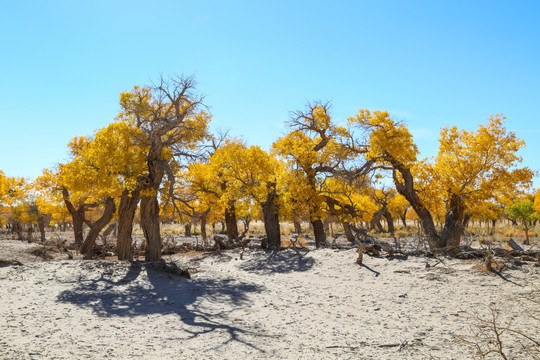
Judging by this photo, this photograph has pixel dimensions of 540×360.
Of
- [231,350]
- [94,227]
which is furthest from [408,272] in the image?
[94,227]

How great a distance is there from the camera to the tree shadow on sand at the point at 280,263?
15.3 metres

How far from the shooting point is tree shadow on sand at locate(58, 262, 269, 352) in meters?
8.48

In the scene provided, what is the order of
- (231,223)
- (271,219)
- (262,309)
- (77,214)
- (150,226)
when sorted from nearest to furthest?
(262,309) → (150,226) → (271,219) → (231,223) → (77,214)

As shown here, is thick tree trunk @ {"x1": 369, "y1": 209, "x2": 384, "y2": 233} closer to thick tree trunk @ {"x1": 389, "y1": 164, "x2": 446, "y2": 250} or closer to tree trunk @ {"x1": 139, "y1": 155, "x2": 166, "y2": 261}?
thick tree trunk @ {"x1": 389, "y1": 164, "x2": 446, "y2": 250}

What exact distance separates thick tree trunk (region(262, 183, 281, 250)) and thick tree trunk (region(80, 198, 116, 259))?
793 cm

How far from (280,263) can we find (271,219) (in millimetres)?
4223

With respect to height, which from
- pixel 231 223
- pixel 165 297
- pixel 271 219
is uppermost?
pixel 271 219

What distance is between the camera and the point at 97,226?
1977 centimetres

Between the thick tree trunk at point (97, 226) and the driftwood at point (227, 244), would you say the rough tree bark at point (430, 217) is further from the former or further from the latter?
the thick tree trunk at point (97, 226)

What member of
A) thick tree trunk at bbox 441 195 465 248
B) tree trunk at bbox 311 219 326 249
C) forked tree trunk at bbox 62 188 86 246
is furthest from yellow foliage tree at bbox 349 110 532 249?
forked tree trunk at bbox 62 188 86 246

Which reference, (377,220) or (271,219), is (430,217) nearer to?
(271,219)

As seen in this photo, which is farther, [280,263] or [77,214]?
[77,214]

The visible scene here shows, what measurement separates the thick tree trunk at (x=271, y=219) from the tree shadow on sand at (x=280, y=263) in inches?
66.1

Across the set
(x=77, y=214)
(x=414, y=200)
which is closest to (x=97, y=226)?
(x=77, y=214)
